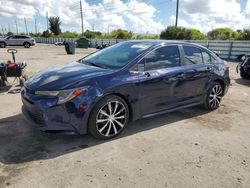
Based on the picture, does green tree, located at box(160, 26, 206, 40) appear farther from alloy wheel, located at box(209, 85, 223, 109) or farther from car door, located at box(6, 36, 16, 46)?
alloy wheel, located at box(209, 85, 223, 109)

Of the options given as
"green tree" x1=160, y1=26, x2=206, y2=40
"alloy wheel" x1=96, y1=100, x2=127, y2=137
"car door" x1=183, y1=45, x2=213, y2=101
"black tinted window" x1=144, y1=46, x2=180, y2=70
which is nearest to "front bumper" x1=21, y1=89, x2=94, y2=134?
"alloy wheel" x1=96, y1=100, x2=127, y2=137

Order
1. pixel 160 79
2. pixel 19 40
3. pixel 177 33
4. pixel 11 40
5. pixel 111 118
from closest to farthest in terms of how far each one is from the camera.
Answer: pixel 111 118 → pixel 160 79 → pixel 11 40 → pixel 19 40 → pixel 177 33

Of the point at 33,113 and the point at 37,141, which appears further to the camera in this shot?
the point at 37,141

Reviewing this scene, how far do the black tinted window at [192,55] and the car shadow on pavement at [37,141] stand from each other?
1.20 m

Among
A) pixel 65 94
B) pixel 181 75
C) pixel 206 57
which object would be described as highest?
pixel 206 57

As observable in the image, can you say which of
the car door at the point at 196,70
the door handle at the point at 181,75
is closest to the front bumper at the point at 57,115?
the door handle at the point at 181,75

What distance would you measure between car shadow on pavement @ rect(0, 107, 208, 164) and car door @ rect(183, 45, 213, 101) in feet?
2.36

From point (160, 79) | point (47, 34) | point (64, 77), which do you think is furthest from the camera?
point (47, 34)

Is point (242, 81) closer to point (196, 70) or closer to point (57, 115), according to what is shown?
point (196, 70)

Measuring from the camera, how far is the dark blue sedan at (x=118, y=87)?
3.69m

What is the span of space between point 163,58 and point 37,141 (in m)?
2.51

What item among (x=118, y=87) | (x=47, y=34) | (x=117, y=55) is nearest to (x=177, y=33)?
(x=117, y=55)

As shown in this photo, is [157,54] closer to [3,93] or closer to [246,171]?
[246,171]

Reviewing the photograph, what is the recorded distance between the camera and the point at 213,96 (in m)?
5.62
